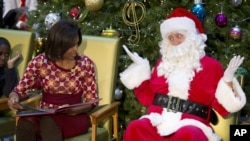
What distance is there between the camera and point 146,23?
4.06 m

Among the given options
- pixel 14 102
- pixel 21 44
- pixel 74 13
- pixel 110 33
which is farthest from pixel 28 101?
pixel 74 13

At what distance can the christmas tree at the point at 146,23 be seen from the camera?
3.85 m

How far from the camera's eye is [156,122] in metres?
2.94

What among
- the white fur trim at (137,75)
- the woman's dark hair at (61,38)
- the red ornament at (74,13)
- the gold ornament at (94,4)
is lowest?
the white fur trim at (137,75)

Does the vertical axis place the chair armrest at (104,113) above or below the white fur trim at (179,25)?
below

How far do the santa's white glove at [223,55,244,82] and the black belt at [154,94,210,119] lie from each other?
23 cm

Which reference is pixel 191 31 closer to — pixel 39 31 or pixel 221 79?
pixel 221 79

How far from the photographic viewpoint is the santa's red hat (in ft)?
10.0

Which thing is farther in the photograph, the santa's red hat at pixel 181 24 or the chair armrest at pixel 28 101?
the chair armrest at pixel 28 101

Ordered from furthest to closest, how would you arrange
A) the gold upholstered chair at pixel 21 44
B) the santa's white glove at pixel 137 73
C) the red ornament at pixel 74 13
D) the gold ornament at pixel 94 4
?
the red ornament at pixel 74 13
the gold ornament at pixel 94 4
the gold upholstered chair at pixel 21 44
the santa's white glove at pixel 137 73

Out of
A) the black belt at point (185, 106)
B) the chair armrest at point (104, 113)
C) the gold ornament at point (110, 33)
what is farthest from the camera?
the gold ornament at point (110, 33)

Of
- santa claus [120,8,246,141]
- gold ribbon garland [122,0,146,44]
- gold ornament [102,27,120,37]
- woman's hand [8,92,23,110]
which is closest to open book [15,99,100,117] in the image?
woman's hand [8,92,23,110]

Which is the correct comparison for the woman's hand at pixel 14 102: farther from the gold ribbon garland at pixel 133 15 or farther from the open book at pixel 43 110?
the gold ribbon garland at pixel 133 15

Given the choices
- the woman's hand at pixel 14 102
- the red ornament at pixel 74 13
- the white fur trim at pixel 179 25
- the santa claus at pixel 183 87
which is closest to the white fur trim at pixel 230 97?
the santa claus at pixel 183 87
